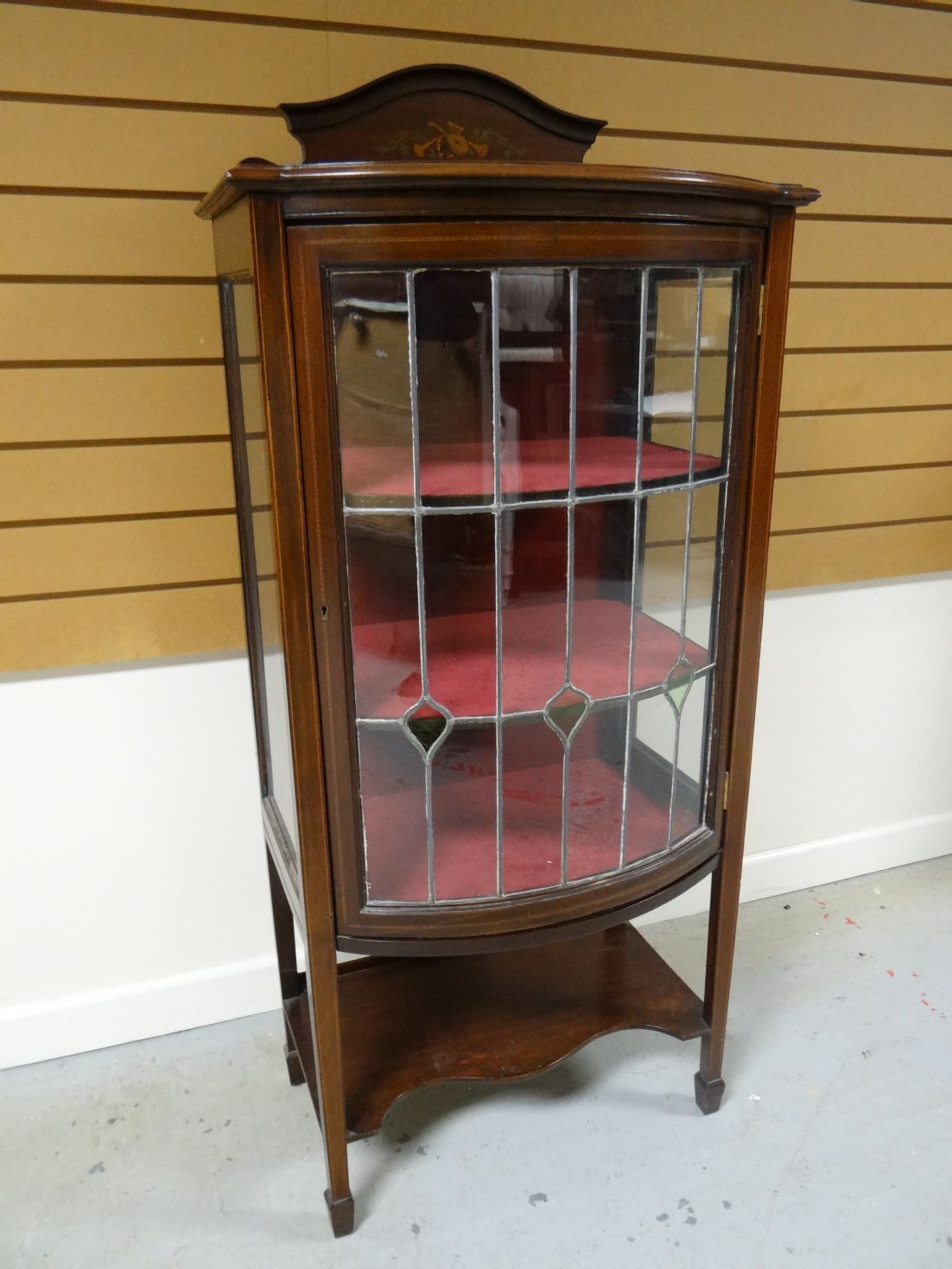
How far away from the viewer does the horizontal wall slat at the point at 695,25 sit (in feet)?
4.99

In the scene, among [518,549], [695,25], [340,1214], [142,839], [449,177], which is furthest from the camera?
[142,839]

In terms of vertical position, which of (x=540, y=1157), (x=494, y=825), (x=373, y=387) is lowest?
(x=540, y=1157)

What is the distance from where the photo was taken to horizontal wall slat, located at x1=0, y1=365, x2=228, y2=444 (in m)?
1.53

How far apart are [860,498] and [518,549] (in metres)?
1.22

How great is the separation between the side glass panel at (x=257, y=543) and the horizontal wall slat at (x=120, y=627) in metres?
0.12

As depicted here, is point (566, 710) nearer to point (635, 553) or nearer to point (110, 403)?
point (635, 553)

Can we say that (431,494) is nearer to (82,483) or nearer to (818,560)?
(82,483)

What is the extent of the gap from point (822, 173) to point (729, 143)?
0.23 m

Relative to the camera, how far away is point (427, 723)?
1.30m

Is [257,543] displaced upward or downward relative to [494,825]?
upward

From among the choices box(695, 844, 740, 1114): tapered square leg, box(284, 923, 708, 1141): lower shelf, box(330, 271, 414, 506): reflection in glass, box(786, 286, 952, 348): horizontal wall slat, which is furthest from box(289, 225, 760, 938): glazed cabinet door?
box(786, 286, 952, 348): horizontal wall slat

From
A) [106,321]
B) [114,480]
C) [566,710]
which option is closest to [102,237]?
[106,321]

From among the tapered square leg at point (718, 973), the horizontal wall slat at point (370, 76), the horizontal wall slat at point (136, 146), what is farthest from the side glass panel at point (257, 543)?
the tapered square leg at point (718, 973)

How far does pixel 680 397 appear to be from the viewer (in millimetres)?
1310
